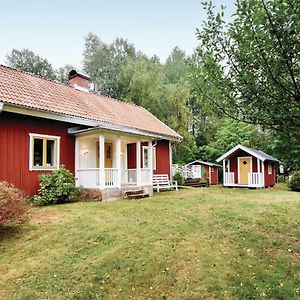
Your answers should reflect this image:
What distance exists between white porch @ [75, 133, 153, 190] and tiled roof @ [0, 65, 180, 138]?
113cm

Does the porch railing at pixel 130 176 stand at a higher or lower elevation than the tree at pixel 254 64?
A: lower

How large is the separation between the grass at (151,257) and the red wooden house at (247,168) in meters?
10.7

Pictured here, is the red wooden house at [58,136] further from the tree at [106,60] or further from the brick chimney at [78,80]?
the tree at [106,60]

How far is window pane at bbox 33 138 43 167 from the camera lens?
428 inches

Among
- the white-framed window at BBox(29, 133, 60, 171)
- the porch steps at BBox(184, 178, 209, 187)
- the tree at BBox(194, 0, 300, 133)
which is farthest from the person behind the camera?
the porch steps at BBox(184, 178, 209, 187)

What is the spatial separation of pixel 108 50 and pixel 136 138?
2266cm

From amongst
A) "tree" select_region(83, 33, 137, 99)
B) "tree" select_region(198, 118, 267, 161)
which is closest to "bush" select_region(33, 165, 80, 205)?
"tree" select_region(198, 118, 267, 161)

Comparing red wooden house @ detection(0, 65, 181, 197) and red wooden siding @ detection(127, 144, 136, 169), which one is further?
red wooden siding @ detection(127, 144, 136, 169)

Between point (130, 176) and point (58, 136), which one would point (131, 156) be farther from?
point (58, 136)

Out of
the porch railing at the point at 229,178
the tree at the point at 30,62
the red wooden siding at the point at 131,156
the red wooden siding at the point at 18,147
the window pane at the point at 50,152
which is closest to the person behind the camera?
the red wooden siding at the point at 18,147

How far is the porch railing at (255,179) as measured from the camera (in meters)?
18.4

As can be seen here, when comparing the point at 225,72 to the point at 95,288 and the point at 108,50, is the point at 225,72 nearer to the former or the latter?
the point at 95,288

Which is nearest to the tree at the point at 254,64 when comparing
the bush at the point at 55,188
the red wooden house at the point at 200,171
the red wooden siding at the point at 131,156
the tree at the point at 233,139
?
the bush at the point at 55,188

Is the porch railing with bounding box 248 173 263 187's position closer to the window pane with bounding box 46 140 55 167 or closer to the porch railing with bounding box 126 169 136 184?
the porch railing with bounding box 126 169 136 184
